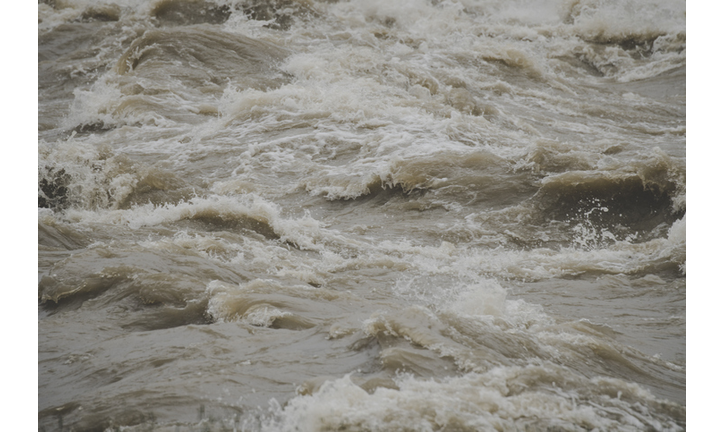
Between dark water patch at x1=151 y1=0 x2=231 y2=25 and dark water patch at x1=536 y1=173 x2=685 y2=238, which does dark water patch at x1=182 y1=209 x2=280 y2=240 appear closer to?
dark water patch at x1=536 y1=173 x2=685 y2=238

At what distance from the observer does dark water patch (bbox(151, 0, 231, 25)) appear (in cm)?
1395

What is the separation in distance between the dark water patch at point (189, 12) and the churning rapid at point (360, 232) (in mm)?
1230

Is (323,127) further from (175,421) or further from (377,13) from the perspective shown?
(377,13)

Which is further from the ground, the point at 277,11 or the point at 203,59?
the point at 277,11

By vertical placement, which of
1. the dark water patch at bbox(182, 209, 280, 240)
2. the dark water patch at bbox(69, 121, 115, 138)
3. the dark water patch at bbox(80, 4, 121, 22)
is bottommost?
the dark water patch at bbox(182, 209, 280, 240)

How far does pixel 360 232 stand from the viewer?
599 cm

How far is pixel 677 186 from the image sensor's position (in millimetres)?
6078

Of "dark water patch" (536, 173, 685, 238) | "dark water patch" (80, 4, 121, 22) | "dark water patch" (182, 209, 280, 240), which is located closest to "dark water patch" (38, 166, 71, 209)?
"dark water patch" (182, 209, 280, 240)

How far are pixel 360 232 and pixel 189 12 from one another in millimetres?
9980

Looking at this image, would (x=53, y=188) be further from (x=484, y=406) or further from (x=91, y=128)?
(x=484, y=406)

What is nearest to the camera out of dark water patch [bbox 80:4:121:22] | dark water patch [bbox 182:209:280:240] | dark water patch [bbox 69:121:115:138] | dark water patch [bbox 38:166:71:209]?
dark water patch [bbox 182:209:280:240]

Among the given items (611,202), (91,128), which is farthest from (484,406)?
(91,128)

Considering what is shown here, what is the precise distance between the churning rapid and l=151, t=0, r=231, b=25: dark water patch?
4.04ft

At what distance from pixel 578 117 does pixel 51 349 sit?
7714 millimetres
